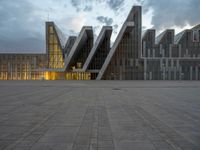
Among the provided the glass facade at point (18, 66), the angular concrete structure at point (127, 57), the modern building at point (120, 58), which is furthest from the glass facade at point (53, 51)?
the angular concrete structure at point (127, 57)

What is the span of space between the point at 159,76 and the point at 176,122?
152 feet

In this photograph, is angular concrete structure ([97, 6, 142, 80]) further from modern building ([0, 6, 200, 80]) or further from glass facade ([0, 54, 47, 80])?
glass facade ([0, 54, 47, 80])

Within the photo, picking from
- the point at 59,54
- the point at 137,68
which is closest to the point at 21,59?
the point at 59,54

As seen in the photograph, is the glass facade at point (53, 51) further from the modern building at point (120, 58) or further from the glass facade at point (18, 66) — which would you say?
the glass facade at point (18, 66)

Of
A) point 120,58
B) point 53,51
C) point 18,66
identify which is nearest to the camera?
point 120,58

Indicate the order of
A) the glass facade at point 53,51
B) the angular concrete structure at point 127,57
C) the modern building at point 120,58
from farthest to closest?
the glass facade at point 53,51
the angular concrete structure at point 127,57
the modern building at point 120,58

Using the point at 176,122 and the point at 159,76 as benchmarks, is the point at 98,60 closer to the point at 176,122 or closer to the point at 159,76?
the point at 159,76

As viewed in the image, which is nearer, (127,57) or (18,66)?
(127,57)

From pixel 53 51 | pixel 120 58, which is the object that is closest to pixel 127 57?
pixel 120 58

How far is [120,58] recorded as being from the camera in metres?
48.0

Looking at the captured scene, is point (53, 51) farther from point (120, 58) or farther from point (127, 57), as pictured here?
point (127, 57)

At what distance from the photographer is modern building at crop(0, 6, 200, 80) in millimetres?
46750

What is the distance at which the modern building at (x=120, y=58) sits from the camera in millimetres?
46750

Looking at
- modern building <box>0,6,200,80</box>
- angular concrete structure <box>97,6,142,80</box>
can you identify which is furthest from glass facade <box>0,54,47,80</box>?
angular concrete structure <box>97,6,142,80</box>
